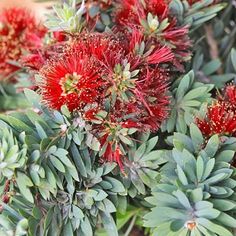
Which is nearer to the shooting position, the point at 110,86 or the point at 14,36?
the point at 110,86

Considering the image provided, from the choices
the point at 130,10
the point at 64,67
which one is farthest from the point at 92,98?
the point at 130,10

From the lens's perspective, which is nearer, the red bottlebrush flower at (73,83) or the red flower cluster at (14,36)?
the red bottlebrush flower at (73,83)

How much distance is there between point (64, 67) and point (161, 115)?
99 mm

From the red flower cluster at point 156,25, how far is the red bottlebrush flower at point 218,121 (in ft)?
0.23

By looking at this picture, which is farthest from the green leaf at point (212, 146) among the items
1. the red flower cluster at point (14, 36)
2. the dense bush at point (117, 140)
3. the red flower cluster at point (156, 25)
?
A: the red flower cluster at point (14, 36)

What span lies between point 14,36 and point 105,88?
0.80 feet

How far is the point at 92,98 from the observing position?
45cm

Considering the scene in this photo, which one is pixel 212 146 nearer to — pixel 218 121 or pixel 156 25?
pixel 218 121

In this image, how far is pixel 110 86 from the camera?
0.45 m

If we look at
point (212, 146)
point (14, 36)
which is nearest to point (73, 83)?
point (212, 146)

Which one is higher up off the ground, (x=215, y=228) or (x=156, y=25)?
(x=156, y=25)

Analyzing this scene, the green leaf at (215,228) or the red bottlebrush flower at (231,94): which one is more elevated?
the red bottlebrush flower at (231,94)

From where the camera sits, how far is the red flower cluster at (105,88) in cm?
45

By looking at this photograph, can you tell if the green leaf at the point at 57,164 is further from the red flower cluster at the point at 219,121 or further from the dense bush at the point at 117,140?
the red flower cluster at the point at 219,121
